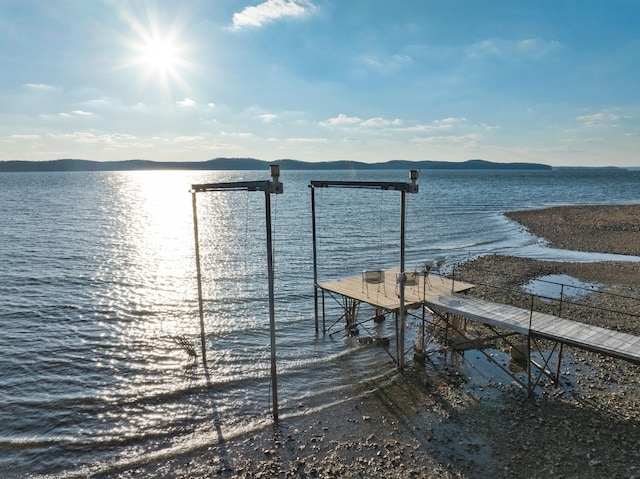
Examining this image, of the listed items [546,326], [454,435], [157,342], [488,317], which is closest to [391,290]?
[488,317]

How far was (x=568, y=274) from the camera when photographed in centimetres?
2528

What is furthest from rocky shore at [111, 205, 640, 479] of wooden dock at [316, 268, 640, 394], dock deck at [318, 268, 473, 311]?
dock deck at [318, 268, 473, 311]

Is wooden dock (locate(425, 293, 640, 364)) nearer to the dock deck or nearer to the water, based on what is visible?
→ the dock deck

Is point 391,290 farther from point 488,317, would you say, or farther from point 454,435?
point 454,435

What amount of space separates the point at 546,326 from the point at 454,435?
14.2ft

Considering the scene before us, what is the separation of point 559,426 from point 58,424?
13094 mm

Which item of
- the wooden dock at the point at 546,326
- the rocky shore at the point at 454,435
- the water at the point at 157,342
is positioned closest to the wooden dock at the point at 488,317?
the wooden dock at the point at 546,326

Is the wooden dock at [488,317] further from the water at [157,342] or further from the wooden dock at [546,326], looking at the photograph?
the water at [157,342]

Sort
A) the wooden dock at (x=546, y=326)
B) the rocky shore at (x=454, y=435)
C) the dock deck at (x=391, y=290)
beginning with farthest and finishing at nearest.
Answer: the dock deck at (x=391, y=290)
the wooden dock at (x=546, y=326)
the rocky shore at (x=454, y=435)

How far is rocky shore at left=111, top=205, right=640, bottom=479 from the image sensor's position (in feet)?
30.1

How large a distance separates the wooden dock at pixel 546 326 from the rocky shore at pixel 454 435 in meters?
1.57

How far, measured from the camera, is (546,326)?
12180 mm

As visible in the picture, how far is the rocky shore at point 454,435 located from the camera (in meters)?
9.18

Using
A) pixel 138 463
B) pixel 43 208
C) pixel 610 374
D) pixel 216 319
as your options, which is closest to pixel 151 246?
pixel 216 319
